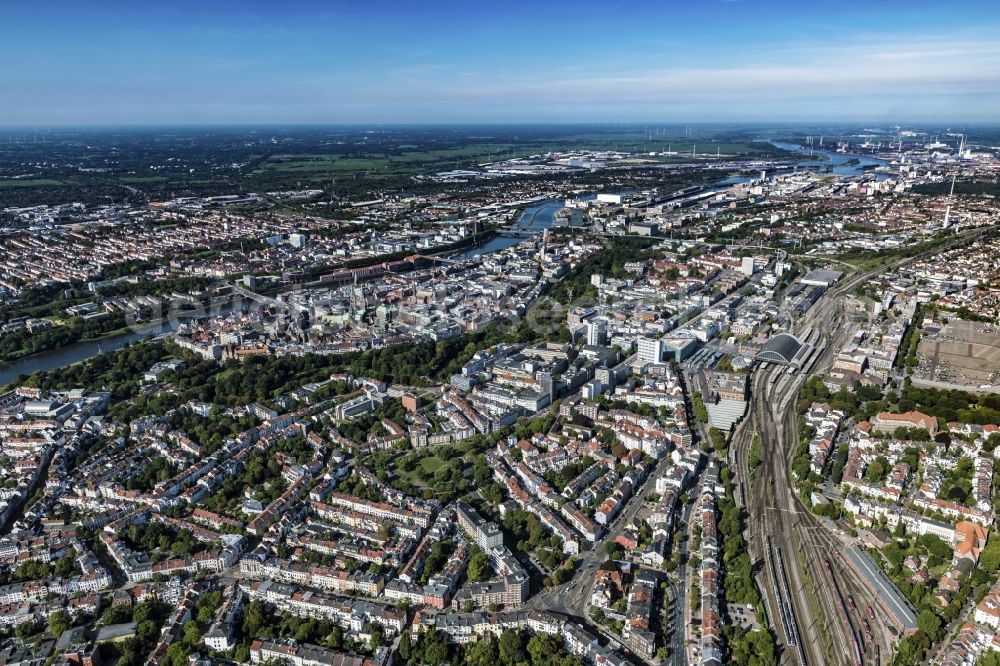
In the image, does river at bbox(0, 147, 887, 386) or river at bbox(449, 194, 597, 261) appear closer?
river at bbox(0, 147, 887, 386)

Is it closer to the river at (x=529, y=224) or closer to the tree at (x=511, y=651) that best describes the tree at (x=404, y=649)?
the tree at (x=511, y=651)

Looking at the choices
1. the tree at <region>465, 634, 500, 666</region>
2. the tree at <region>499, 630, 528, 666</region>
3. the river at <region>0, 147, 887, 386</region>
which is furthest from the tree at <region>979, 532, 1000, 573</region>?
the river at <region>0, 147, 887, 386</region>

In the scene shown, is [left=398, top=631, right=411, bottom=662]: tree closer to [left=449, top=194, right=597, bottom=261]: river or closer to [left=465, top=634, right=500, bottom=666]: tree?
[left=465, top=634, right=500, bottom=666]: tree

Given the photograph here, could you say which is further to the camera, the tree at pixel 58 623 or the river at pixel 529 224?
the river at pixel 529 224

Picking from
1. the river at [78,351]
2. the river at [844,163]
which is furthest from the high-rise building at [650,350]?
the river at [844,163]

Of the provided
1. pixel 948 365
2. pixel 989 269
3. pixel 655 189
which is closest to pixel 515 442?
pixel 948 365

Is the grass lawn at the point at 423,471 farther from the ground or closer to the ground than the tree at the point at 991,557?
closer to the ground

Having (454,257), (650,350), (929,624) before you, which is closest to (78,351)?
(454,257)

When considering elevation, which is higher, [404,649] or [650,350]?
[650,350]

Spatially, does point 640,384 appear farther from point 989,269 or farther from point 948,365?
point 989,269

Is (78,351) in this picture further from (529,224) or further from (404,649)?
(529,224)

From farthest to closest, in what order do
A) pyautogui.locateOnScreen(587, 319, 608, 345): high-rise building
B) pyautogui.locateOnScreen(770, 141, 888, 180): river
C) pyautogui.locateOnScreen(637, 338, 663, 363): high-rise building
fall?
pyautogui.locateOnScreen(770, 141, 888, 180): river → pyautogui.locateOnScreen(587, 319, 608, 345): high-rise building → pyautogui.locateOnScreen(637, 338, 663, 363): high-rise building

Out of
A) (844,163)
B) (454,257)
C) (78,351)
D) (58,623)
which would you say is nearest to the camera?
(58,623)
